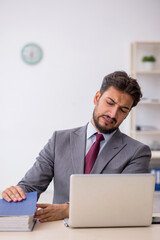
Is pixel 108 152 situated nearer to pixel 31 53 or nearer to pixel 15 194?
pixel 15 194

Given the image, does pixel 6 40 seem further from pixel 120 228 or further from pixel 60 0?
pixel 120 228

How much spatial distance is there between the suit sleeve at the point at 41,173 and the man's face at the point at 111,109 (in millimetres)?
330

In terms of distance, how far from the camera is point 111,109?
5.97ft

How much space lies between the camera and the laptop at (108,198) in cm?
128

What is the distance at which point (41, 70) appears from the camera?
15.3 ft

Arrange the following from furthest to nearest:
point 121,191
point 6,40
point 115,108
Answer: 1. point 6,40
2. point 115,108
3. point 121,191

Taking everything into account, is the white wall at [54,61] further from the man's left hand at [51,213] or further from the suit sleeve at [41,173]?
the man's left hand at [51,213]

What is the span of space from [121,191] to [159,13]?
4.05 meters

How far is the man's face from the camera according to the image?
1.81 metres

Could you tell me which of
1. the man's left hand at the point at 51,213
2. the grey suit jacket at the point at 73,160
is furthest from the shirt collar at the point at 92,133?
the man's left hand at the point at 51,213

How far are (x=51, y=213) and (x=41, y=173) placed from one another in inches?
17.9

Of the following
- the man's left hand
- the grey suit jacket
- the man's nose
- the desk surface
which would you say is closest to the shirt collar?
the grey suit jacket

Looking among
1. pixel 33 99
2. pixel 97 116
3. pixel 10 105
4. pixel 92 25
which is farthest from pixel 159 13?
pixel 97 116

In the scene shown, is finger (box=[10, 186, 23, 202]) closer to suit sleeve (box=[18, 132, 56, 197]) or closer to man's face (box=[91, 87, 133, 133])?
suit sleeve (box=[18, 132, 56, 197])
